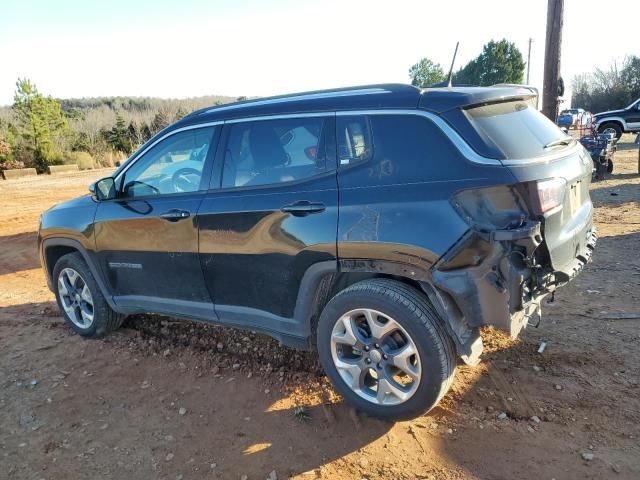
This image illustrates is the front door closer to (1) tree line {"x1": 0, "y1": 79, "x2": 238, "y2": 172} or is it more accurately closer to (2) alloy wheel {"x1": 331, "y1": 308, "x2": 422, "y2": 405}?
(2) alloy wheel {"x1": 331, "y1": 308, "x2": 422, "y2": 405}

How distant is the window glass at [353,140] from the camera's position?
306 cm

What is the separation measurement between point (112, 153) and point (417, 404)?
2827 centimetres

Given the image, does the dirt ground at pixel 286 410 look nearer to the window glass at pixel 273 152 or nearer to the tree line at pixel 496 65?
the window glass at pixel 273 152

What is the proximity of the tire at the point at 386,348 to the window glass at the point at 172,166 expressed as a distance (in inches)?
60.0

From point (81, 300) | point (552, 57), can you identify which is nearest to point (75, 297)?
point (81, 300)

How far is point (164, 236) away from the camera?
12.5 ft

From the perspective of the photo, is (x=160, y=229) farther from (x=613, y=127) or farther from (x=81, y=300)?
(x=613, y=127)

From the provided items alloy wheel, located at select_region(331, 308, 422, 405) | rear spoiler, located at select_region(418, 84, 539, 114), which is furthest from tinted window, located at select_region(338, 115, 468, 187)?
alloy wheel, located at select_region(331, 308, 422, 405)

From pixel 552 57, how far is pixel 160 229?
7412 mm

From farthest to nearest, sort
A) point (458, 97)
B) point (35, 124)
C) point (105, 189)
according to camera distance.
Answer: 1. point (35, 124)
2. point (105, 189)
3. point (458, 97)

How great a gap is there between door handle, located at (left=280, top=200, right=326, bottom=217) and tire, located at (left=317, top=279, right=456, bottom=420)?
532 millimetres

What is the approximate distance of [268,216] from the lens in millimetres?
3289

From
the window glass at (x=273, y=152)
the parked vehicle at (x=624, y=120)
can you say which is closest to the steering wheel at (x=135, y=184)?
the window glass at (x=273, y=152)

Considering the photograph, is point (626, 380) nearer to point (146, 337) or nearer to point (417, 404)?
point (417, 404)
